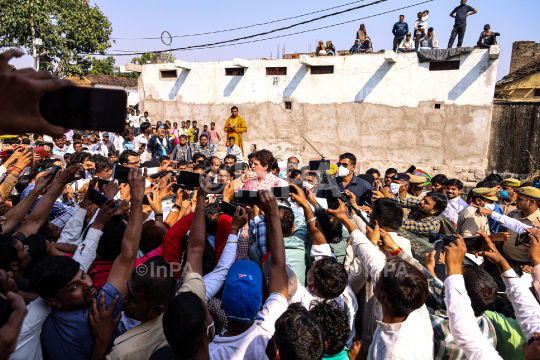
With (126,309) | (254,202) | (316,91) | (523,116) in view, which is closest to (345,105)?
(316,91)

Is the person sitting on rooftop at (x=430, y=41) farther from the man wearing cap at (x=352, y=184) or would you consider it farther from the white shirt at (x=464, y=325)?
the white shirt at (x=464, y=325)

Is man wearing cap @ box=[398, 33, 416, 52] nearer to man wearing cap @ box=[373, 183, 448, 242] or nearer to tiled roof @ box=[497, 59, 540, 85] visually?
tiled roof @ box=[497, 59, 540, 85]

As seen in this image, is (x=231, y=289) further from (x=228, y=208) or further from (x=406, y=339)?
(x=228, y=208)

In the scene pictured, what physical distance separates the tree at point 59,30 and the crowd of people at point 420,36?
48.3 feet

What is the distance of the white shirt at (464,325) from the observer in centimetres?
190

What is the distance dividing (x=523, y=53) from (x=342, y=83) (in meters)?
15.9

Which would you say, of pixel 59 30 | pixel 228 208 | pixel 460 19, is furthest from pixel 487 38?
pixel 59 30

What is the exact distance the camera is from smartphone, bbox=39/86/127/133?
107cm

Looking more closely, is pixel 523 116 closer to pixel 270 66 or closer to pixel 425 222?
pixel 270 66

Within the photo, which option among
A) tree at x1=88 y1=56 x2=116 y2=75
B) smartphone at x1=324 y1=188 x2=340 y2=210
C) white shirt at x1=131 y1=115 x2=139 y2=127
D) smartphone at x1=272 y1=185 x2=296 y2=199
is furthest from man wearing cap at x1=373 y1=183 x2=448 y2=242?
tree at x1=88 y1=56 x2=116 y2=75

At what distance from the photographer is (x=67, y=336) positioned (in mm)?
1818

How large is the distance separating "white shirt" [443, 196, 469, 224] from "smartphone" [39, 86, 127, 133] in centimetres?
496

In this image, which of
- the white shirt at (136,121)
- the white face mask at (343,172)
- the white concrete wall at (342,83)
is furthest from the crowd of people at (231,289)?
the white shirt at (136,121)

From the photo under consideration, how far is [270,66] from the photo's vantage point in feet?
45.0
